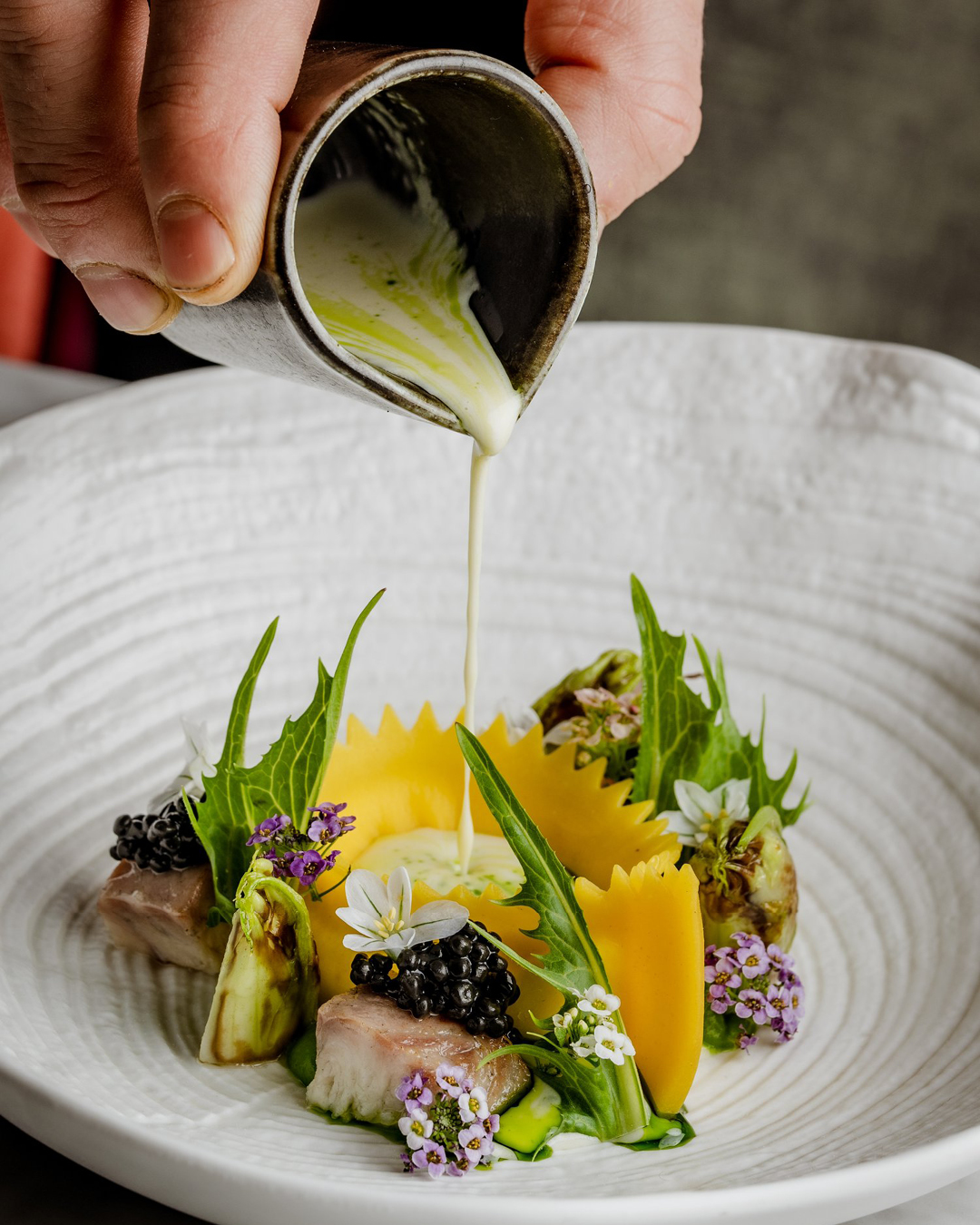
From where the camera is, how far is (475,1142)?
0.89 meters

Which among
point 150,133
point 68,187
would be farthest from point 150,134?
point 68,187

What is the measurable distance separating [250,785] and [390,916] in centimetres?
18

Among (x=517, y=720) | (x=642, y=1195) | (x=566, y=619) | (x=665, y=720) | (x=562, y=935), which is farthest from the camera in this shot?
(x=566, y=619)

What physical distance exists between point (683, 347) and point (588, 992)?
1026 mm

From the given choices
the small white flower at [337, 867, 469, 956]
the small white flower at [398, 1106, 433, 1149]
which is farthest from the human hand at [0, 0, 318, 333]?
the small white flower at [398, 1106, 433, 1149]

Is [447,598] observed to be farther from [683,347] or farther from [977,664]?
[977,664]

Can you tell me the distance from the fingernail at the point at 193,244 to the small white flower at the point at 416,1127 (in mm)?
529

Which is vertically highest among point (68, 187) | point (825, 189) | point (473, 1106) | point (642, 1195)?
point (68, 187)

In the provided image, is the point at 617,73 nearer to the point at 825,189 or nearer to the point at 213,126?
the point at 213,126

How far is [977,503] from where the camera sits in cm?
160

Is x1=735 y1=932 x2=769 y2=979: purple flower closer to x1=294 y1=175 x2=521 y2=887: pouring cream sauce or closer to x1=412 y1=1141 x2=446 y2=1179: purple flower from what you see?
x1=412 y1=1141 x2=446 y2=1179: purple flower

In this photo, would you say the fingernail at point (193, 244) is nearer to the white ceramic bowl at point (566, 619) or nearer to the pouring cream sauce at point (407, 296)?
the pouring cream sauce at point (407, 296)

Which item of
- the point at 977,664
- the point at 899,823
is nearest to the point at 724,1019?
the point at 899,823

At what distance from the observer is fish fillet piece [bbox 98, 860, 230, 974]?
1.11 metres
